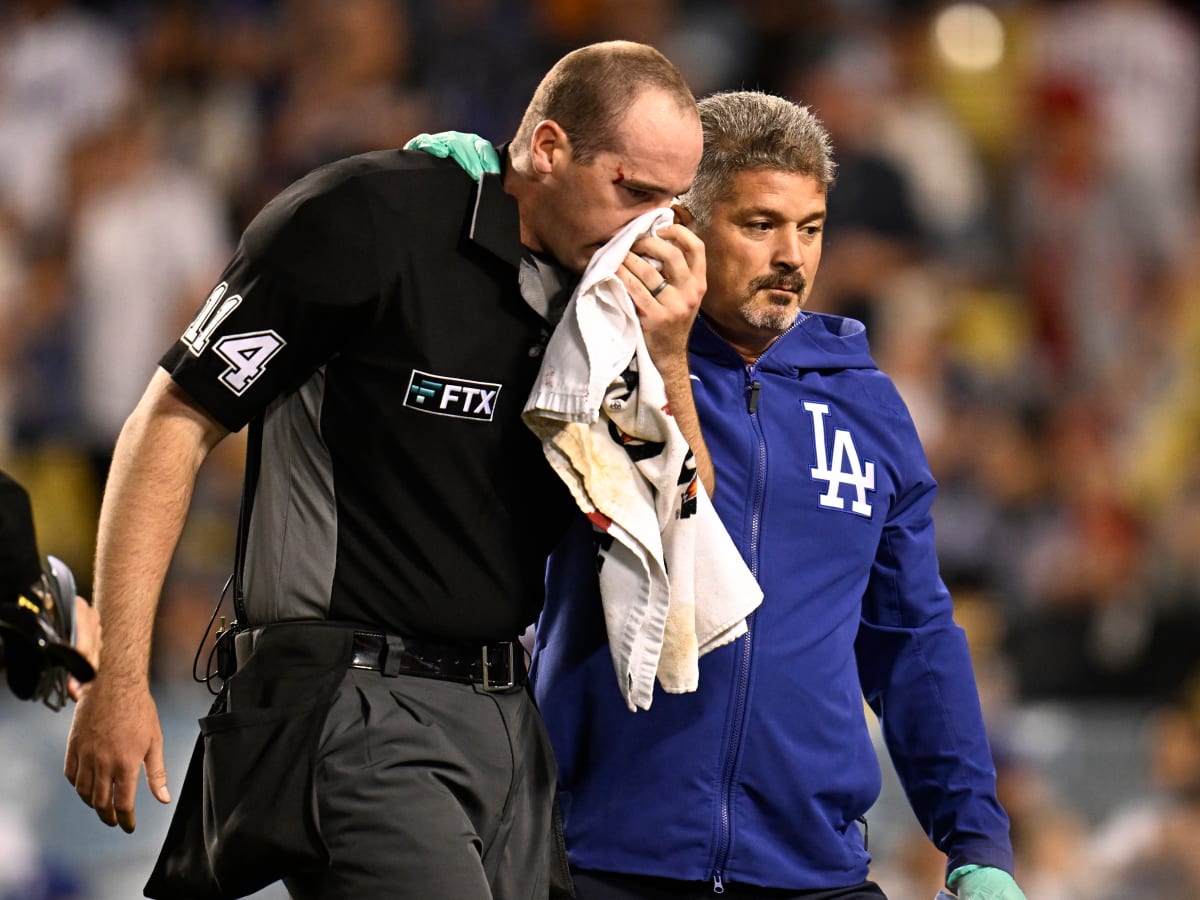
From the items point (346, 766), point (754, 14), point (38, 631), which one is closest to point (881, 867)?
point (346, 766)

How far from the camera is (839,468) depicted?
3.25 meters

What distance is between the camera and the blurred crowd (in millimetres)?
6266

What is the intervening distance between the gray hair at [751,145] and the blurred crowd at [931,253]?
3059 mm

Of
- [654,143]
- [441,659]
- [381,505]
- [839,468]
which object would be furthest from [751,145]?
[441,659]

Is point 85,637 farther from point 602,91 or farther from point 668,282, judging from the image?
point 602,91

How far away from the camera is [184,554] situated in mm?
6543

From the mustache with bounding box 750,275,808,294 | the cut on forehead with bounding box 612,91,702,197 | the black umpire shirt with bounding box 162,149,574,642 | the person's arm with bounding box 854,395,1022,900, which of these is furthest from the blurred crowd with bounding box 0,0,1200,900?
the cut on forehead with bounding box 612,91,702,197

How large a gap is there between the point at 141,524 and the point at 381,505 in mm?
340

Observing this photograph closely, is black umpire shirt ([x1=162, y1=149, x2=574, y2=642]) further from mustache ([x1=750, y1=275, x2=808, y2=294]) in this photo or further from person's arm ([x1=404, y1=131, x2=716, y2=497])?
mustache ([x1=750, y1=275, x2=808, y2=294])

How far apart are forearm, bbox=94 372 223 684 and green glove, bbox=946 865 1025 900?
4.88 ft

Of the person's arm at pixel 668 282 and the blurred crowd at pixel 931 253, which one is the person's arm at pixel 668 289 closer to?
the person's arm at pixel 668 282

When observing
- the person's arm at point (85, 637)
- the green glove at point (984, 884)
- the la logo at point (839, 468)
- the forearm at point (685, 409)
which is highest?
the forearm at point (685, 409)

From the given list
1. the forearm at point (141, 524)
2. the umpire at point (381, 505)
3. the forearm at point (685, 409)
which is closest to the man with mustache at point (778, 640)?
the forearm at point (685, 409)

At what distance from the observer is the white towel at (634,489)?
2.75 m
